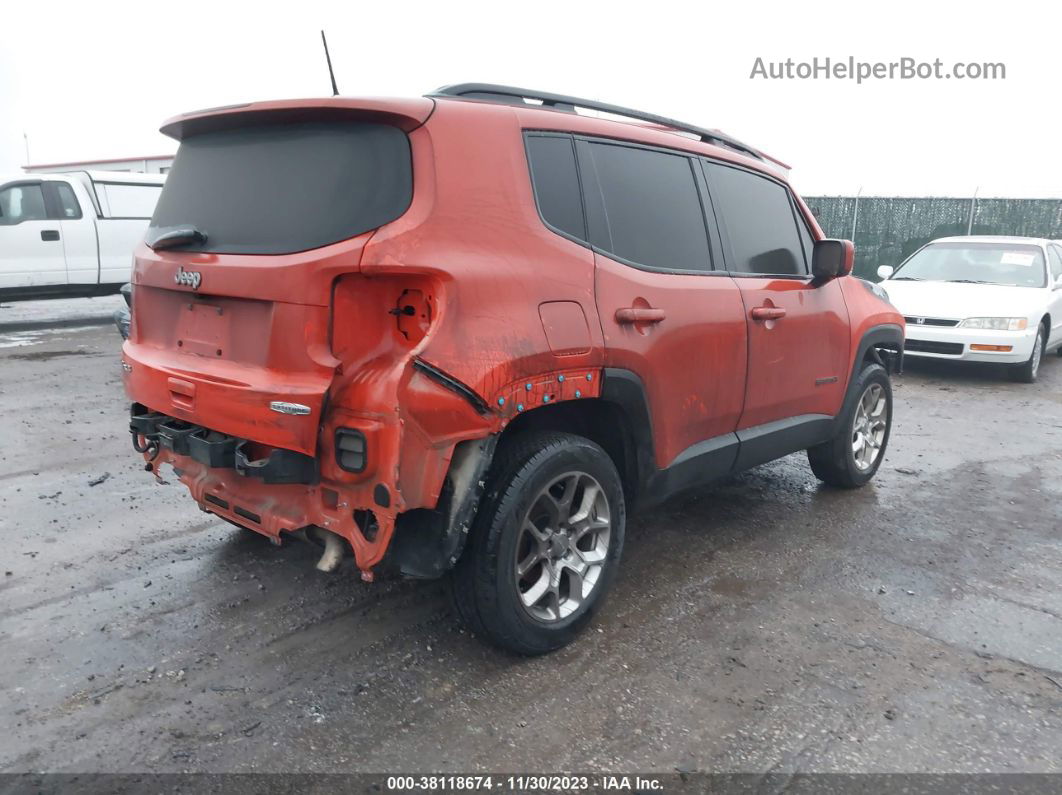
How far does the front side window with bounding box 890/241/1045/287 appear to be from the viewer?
10164 millimetres

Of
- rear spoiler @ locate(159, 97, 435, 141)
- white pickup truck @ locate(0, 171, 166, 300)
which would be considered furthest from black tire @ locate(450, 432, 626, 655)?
white pickup truck @ locate(0, 171, 166, 300)

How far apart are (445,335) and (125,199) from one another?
11926 mm

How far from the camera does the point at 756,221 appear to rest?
172 inches

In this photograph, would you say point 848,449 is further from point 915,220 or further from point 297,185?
point 915,220

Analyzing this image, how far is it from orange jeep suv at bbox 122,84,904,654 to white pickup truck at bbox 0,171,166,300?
9.97 m

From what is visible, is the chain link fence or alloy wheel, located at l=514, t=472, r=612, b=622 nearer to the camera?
alloy wheel, located at l=514, t=472, r=612, b=622

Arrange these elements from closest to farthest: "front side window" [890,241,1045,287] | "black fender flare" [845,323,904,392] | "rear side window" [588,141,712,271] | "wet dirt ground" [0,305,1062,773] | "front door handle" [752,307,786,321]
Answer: "wet dirt ground" [0,305,1062,773] < "rear side window" [588,141,712,271] < "front door handle" [752,307,786,321] < "black fender flare" [845,323,904,392] < "front side window" [890,241,1045,287]

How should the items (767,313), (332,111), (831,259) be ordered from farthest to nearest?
(831,259), (767,313), (332,111)

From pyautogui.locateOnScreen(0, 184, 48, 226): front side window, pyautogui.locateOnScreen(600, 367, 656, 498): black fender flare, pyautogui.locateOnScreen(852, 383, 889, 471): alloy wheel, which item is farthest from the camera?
pyautogui.locateOnScreen(0, 184, 48, 226): front side window

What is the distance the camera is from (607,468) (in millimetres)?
3295

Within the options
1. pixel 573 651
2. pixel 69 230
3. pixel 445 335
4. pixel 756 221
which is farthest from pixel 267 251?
pixel 69 230

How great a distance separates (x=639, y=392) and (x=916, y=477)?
342 centimetres

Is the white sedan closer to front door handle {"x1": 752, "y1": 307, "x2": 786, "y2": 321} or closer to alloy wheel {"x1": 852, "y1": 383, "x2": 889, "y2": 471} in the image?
alloy wheel {"x1": 852, "y1": 383, "x2": 889, "y2": 471}

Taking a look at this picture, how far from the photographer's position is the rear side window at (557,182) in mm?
3141
